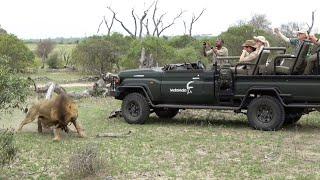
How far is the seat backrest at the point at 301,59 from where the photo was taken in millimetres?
10758

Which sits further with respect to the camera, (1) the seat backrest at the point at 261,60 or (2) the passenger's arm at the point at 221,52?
(2) the passenger's arm at the point at 221,52

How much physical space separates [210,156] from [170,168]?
102 cm

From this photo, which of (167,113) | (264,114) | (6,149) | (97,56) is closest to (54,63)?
(97,56)

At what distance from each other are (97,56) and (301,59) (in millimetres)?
22613

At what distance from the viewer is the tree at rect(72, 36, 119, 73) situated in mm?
32344

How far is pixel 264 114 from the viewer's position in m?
11.2

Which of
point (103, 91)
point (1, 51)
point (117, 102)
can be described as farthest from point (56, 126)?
point (1, 51)

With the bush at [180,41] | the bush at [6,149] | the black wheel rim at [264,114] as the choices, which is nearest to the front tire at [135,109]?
the black wheel rim at [264,114]

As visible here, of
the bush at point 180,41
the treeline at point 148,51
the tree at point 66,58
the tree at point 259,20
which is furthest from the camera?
the tree at point 259,20

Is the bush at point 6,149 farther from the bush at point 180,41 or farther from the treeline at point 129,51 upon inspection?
the bush at point 180,41

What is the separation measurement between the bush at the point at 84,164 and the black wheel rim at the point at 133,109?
512 centimetres

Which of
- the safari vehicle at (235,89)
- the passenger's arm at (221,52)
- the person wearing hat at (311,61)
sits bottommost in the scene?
the safari vehicle at (235,89)

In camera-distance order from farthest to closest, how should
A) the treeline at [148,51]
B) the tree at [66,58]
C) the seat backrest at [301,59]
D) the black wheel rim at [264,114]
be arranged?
the tree at [66,58]
the treeline at [148,51]
the black wheel rim at [264,114]
the seat backrest at [301,59]

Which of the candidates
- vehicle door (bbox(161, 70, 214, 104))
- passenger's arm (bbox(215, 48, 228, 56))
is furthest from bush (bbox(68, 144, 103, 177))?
passenger's arm (bbox(215, 48, 228, 56))
